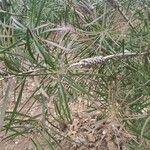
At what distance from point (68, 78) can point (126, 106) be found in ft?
0.90

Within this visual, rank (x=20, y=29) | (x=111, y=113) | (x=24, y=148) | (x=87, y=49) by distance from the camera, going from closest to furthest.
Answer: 1. (x=20, y=29)
2. (x=111, y=113)
3. (x=87, y=49)
4. (x=24, y=148)

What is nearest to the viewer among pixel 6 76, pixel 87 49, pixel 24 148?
pixel 6 76

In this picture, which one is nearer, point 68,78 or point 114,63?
point 68,78

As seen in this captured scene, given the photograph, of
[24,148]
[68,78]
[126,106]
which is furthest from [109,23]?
[24,148]

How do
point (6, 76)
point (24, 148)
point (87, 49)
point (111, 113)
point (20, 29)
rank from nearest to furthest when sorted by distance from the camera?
point (6, 76) → point (20, 29) → point (111, 113) → point (87, 49) → point (24, 148)

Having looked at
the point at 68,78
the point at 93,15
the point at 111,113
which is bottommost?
the point at 111,113

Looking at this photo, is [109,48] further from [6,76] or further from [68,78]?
[6,76]

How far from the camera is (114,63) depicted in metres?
1.34

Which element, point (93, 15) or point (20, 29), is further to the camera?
point (93, 15)

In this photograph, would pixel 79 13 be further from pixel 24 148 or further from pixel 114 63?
pixel 24 148

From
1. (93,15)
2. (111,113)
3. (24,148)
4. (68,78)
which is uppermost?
(93,15)

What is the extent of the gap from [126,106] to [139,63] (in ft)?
0.69

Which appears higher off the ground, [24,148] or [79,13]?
[79,13]

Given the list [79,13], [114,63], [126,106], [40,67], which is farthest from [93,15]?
[40,67]
